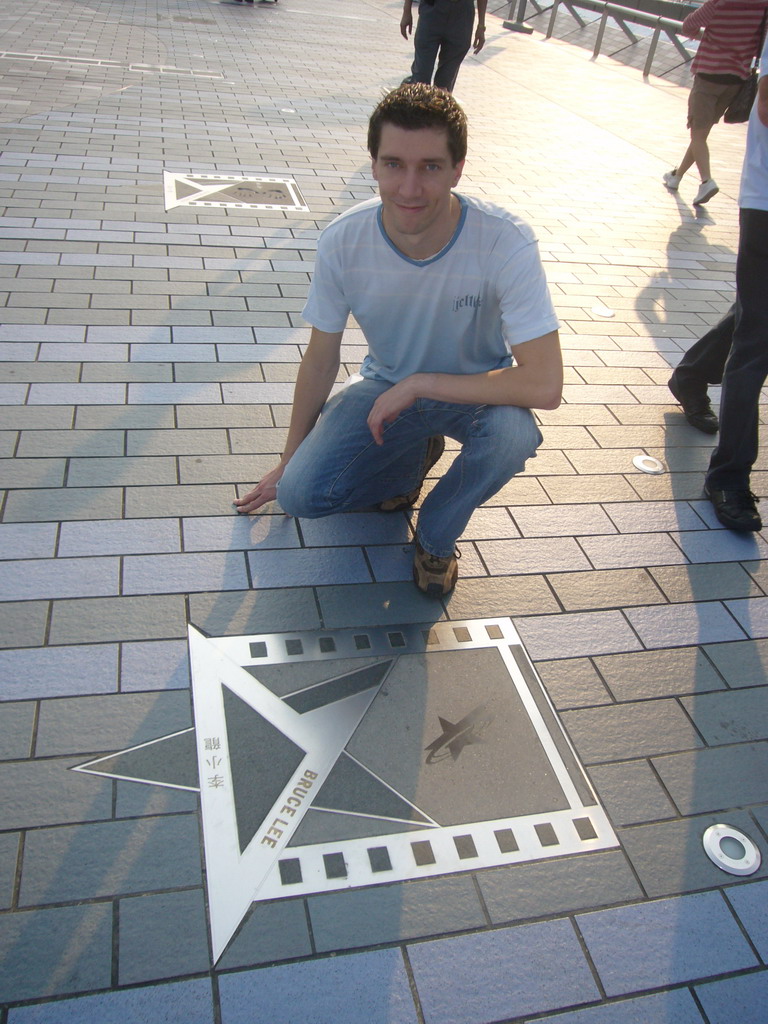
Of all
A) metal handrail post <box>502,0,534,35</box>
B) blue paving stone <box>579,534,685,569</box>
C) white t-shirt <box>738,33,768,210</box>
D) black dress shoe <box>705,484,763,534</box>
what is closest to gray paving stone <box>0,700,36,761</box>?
blue paving stone <box>579,534,685,569</box>

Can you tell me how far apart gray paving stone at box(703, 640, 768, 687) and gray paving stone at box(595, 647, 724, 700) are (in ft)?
0.12

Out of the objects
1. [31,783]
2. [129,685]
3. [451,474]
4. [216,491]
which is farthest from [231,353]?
[31,783]

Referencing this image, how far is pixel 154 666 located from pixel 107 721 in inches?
8.3

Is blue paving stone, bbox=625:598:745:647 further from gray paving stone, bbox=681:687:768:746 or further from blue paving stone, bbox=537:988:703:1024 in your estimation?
blue paving stone, bbox=537:988:703:1024

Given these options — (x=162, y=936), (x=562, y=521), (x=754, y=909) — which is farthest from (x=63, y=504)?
(x=754, y=909)

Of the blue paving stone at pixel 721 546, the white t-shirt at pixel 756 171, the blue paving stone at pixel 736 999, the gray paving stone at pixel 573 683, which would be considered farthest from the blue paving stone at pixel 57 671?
the white t-shirt at pixel 756 171

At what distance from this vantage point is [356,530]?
2.94 meters

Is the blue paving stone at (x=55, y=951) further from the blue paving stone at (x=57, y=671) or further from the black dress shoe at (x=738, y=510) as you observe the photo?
the black dress shoe at (x=738, y=510)

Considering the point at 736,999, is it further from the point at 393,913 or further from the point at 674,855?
the point at 393,913

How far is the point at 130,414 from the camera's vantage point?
3.34 meters

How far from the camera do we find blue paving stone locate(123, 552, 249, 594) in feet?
8.42

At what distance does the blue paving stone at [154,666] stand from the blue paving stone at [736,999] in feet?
4.74

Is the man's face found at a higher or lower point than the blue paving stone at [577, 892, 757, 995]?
higher

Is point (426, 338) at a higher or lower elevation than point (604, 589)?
higher
